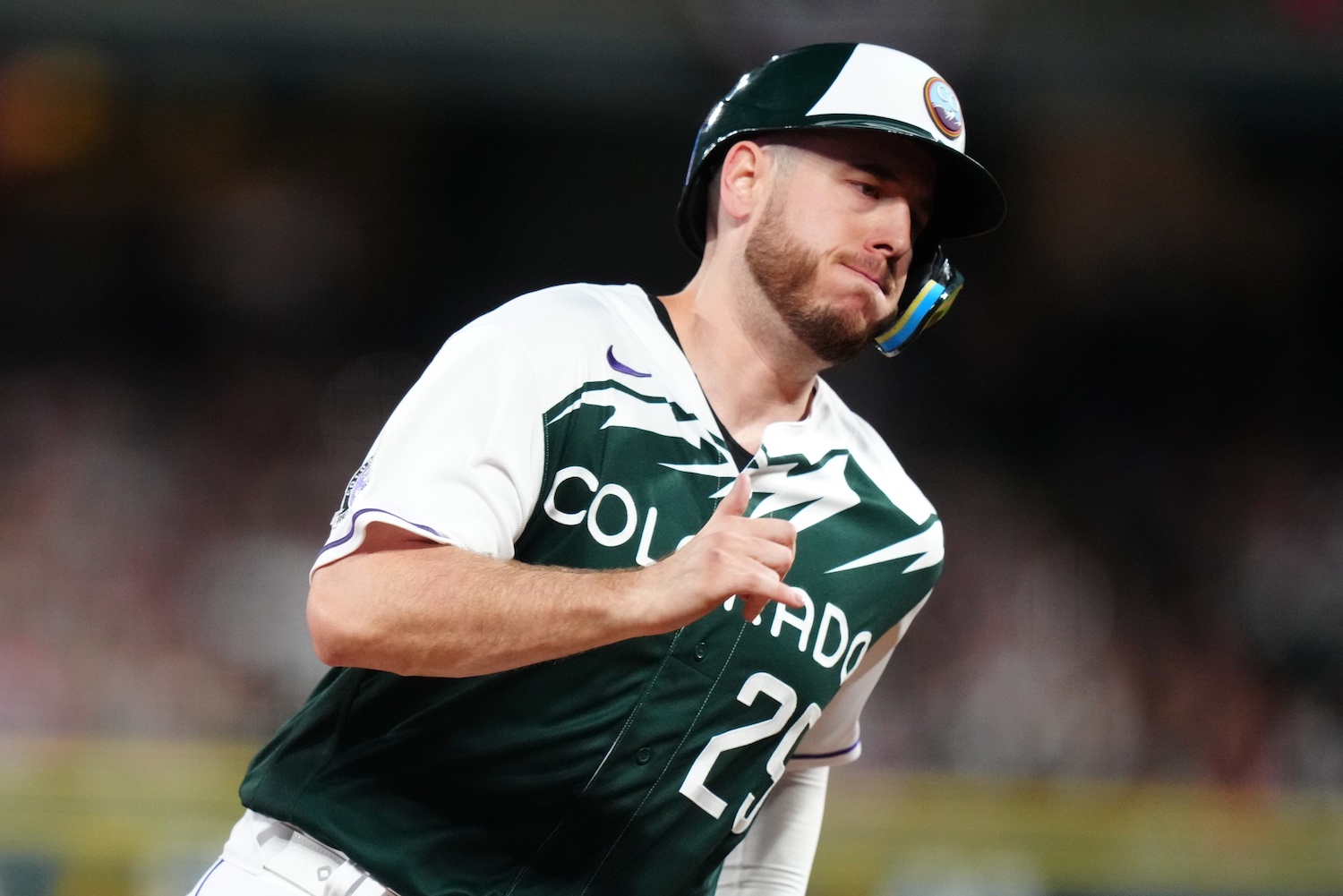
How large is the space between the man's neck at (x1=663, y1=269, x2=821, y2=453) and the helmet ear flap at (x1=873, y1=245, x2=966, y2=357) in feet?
0.47

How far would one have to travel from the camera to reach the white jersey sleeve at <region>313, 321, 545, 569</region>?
2045 mm

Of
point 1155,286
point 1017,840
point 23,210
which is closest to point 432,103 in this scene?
point 23,210

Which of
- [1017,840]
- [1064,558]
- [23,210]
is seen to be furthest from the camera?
[23,210]

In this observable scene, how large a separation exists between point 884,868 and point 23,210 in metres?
7.37

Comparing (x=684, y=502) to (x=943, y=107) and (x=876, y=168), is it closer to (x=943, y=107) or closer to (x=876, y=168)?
(x=876, y=168)

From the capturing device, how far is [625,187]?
10602 millimetres

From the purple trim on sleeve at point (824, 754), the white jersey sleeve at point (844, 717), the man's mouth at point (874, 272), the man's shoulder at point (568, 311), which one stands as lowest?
the purple trim on sleeve at point (824, 754)

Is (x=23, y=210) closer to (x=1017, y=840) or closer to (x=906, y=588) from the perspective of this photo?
(x=1017, y=840)

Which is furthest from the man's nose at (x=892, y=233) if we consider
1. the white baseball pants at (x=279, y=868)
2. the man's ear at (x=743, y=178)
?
the white baseball pants at (x=279, y=868)

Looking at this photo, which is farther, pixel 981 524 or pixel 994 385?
pixel 994 385

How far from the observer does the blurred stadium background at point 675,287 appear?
802 cm

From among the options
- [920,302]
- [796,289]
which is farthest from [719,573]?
[920,302]

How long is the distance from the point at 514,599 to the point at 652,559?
0.41 meters

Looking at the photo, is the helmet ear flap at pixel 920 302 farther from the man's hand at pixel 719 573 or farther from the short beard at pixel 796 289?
the man's hand at pixel 719 573
